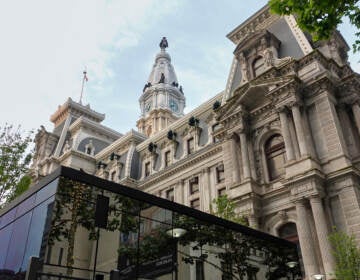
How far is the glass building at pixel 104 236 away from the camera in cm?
1316

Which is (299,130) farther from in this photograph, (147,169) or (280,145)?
(147,169)

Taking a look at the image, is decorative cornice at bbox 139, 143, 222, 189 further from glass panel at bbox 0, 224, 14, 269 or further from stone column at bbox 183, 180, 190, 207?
glass panel at bbox 0, 224, 14, 269

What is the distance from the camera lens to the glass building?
13164 mm

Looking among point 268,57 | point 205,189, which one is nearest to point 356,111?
point 268,57

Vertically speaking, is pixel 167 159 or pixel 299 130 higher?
pixel 167 159

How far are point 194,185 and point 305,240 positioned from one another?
17.9 m

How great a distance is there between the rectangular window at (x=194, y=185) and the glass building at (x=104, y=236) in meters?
21.3

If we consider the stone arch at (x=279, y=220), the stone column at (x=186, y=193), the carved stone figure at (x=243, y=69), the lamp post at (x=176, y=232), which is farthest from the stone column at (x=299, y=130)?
the stone column at (x=186, y=193)

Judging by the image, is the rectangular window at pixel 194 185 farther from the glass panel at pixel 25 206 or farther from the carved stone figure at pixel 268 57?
the glass panel at pixel 25 206

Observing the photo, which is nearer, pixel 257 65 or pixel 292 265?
pixel 292 265

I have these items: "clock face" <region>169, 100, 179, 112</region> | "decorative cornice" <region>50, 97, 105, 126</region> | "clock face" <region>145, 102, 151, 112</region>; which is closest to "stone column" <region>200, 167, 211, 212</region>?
"decorative cornice" <region>50, 97, 105, 126</region>

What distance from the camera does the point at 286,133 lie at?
94.4ft

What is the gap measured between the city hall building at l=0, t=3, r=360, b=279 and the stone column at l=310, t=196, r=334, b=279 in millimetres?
61

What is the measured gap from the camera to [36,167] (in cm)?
6375
